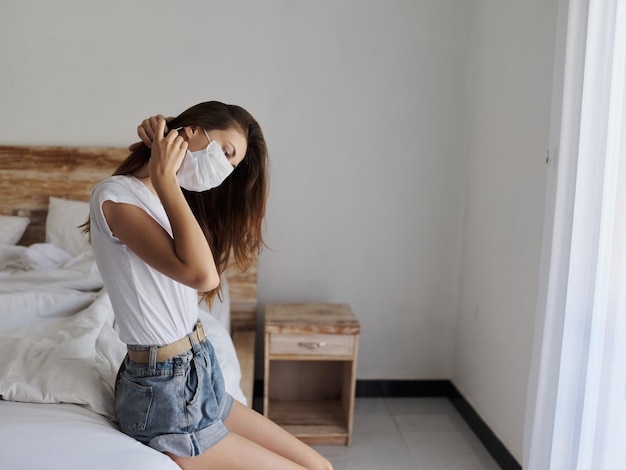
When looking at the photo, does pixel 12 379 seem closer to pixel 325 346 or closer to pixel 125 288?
pixel 125 288

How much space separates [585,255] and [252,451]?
1.04 meters

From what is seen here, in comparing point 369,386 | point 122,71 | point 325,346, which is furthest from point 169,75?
point 369,386

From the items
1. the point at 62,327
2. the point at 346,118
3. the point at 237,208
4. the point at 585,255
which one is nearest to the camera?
the point at 237,208

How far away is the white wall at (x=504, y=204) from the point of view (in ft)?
7.59

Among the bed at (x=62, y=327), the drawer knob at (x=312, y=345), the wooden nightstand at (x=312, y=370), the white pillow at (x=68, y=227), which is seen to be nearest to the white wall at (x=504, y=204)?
the wooden nightstand at (x=312, y=370)

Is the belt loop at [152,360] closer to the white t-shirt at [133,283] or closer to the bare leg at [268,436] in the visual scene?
the white t-shirt at [133,283]

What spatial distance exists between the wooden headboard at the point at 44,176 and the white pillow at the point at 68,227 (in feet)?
0.39

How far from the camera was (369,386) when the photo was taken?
3.24 metres

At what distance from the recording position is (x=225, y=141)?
1.40m

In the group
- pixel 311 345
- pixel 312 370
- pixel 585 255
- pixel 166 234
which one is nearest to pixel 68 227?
pixel 311 345

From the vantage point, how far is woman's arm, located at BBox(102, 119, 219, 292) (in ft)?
3.92

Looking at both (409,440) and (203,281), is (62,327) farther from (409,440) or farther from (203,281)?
(409,440)

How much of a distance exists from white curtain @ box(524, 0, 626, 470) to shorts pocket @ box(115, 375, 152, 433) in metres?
1.15

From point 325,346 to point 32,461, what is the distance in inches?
63.8
